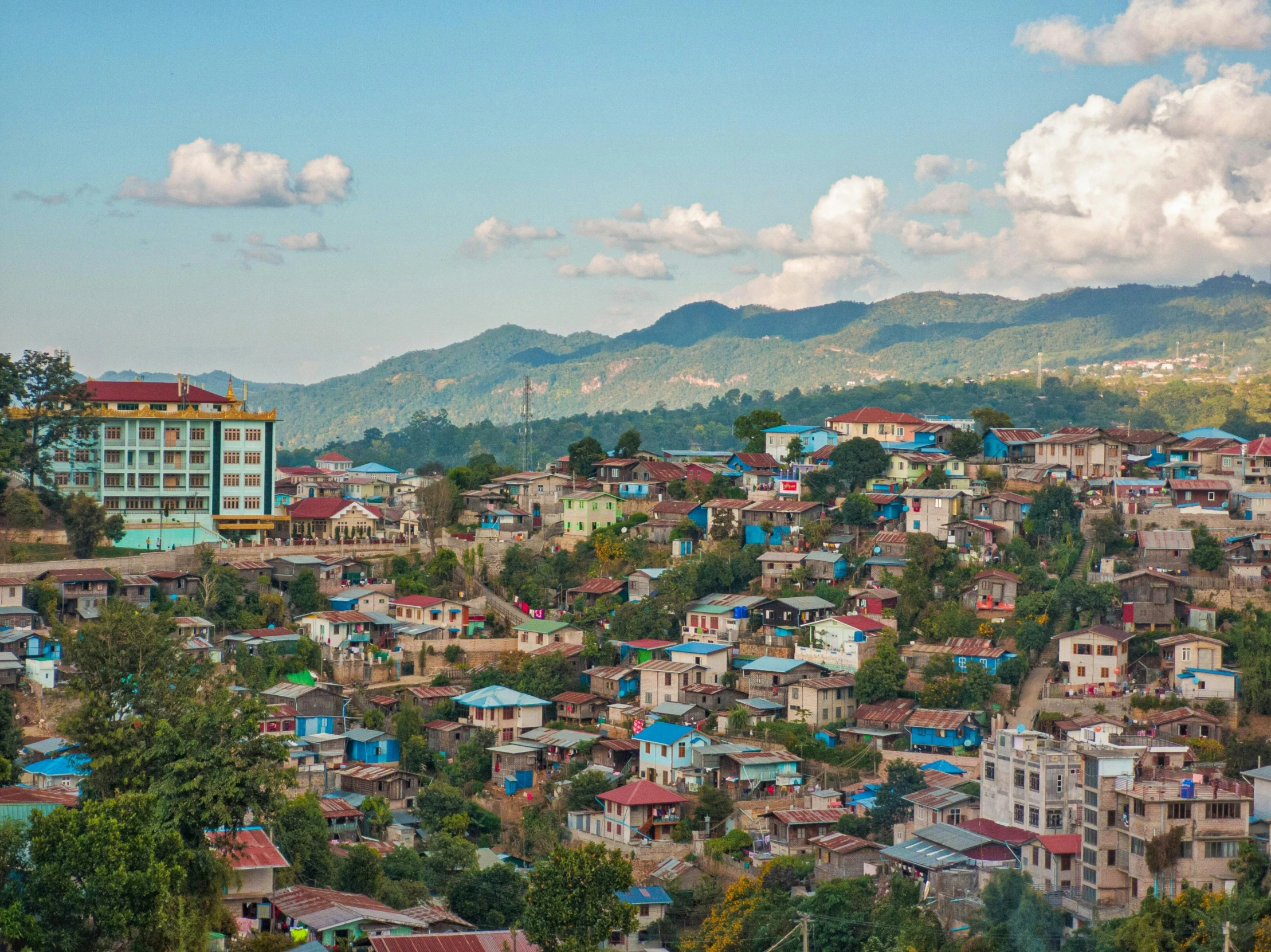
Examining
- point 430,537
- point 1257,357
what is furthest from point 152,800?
point 1257,357

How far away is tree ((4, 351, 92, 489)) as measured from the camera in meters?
36.4

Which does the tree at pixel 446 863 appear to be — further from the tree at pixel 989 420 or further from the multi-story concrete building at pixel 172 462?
the tree at pixel 989 420

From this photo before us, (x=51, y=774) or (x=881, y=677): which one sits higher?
(x=881, y=677)

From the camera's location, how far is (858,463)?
121 ft

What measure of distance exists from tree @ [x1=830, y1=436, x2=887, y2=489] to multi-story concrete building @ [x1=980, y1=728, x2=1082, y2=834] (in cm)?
1364

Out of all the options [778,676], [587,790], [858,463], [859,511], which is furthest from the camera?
[858,463]

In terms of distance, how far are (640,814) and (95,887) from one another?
12.3m

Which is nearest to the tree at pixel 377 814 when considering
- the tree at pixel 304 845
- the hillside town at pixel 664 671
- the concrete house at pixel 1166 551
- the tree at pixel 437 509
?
the hillside town at pixel 664 671

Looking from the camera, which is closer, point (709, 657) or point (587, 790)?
point (587, 790)

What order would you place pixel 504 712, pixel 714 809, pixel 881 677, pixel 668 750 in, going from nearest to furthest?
pixel 714 809, pixel 668 750, pixel 881 677, pixel 504 712

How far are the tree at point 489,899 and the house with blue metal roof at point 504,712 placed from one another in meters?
7.39

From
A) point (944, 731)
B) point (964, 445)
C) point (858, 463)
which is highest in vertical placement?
point (964, 445)

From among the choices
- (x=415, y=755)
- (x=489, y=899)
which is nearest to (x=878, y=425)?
(x=415, y=755)

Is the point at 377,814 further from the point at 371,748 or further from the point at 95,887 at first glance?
the point at 95,887
